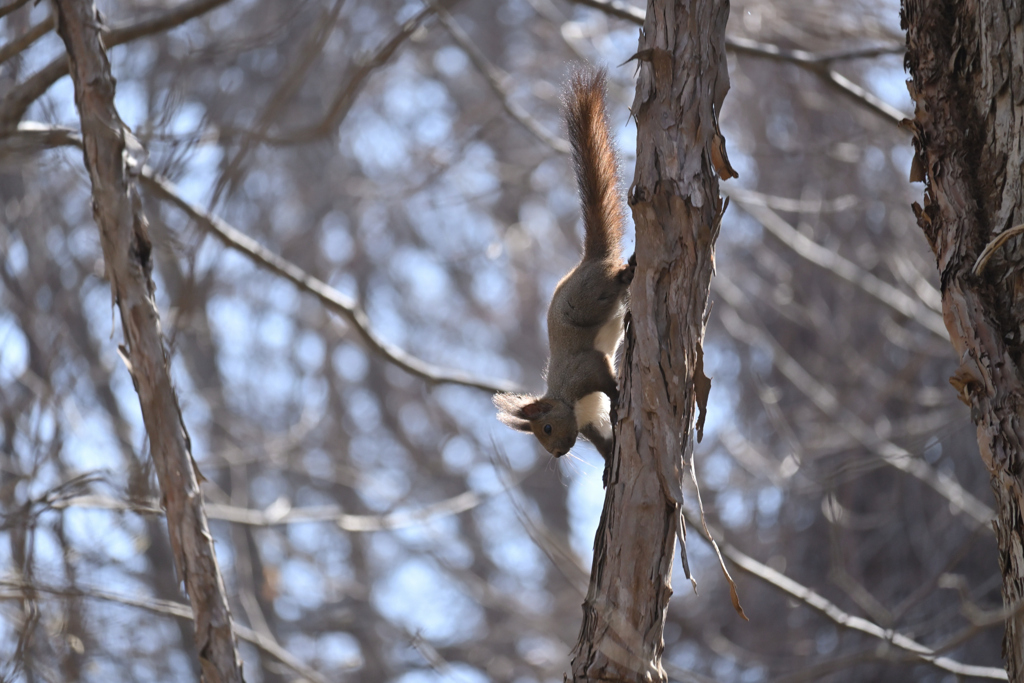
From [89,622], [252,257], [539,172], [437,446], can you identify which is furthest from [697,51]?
[437,446]

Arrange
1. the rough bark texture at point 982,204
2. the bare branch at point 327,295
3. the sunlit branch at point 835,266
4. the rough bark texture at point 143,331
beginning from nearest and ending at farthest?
the rough bark texture at point 982,204 < the rough bark texture at point 143,331 < the bare branch at point 327,295 < the sunlit branch at point 835,266

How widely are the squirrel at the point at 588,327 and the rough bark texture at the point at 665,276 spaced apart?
0.88 meters

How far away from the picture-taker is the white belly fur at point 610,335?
10.3 ft

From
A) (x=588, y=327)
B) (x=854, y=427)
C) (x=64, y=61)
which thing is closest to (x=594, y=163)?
(x=588, y=327)

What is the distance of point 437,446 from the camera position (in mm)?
9602

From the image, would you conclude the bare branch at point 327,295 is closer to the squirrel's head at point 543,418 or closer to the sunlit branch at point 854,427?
the squirrel's head at point 543,418

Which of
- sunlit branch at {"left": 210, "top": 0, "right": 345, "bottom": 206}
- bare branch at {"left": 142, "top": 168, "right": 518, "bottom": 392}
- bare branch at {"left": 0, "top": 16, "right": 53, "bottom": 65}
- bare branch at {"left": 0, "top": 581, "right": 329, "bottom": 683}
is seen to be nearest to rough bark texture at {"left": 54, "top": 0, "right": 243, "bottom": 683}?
bare branch at {"left": 0, "top": 581, "right": 329, "bottom": 683}

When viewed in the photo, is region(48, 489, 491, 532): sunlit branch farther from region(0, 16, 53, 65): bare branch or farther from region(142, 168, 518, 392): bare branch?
region(0, 16, 53, 65): bare branch

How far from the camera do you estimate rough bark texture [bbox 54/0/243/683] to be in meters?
2.07

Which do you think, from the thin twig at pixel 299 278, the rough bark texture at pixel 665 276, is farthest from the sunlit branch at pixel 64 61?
the rough bark texture at pixel 665 276

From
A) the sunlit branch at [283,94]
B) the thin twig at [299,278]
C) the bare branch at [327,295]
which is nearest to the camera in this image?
the sunlit branch at [283,94]

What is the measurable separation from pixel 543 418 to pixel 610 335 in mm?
370

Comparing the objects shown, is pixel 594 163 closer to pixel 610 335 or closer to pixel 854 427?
pixel 610 335

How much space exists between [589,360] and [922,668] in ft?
11.1
